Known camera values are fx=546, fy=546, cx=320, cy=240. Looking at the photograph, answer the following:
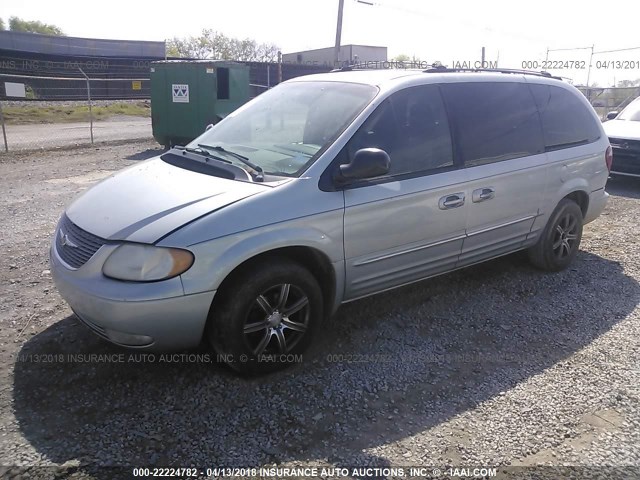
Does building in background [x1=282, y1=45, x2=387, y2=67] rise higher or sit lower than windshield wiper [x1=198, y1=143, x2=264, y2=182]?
higher

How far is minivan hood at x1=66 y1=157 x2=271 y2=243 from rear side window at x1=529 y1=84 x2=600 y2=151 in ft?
9.79

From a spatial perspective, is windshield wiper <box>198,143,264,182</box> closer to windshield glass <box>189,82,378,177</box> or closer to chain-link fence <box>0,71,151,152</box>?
windshield glass <box>189,82,378,177</box>

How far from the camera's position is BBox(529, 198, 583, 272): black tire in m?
5.11

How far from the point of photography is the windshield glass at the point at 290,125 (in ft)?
12.0

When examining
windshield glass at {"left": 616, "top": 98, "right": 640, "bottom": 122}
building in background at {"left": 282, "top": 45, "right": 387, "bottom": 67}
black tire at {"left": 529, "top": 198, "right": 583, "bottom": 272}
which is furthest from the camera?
building in background at {"left": 282, "top": 45, "right": 387, "bottom": 67}

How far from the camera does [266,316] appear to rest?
10.8 ft

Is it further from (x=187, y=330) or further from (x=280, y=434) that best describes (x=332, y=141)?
(x=280, y=434)

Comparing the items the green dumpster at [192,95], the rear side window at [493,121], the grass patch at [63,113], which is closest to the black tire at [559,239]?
the rear side window at [493,121]

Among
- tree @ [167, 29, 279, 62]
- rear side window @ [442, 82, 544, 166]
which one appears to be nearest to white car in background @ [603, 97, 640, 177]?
rear side window @ [442, 82, 544, 166]

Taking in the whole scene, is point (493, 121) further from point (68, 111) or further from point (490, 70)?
point (68, 111)

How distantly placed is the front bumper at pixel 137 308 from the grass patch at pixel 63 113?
20.2 metres

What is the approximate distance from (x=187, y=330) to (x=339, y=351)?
1.15 m

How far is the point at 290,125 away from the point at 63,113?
875 inches

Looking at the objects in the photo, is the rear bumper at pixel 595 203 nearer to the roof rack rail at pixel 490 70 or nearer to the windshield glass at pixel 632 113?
the roof rack rail at pixel 490 70
